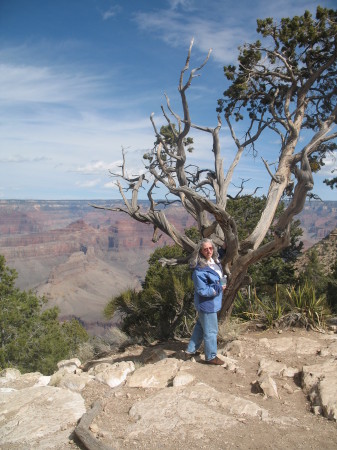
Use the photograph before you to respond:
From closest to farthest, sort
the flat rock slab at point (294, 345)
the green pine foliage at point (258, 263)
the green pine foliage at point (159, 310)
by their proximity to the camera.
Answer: the flat rock slab at point (294, 345) → the green pine foliage at point (159, 310) → the green pine foliage at point (258, 263)

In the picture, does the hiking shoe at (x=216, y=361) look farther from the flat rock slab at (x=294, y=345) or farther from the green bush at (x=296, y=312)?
the green bush at (x=296, y=312)

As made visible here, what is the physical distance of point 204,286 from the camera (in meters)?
5.84

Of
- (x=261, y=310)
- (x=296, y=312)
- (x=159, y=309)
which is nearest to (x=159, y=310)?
(x=159, y=309)

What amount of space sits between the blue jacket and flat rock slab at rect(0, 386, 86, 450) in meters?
2.11

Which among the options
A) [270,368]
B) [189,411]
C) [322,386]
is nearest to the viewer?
[189,411]

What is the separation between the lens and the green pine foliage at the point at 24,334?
15.2 m

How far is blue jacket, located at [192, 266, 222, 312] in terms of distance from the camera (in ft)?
19.1

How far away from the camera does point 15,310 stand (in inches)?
634

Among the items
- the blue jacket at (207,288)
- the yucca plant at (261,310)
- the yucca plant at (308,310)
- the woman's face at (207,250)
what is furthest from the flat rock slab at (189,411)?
the yucca plant at (308,310)

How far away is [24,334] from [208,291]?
40.9 feet

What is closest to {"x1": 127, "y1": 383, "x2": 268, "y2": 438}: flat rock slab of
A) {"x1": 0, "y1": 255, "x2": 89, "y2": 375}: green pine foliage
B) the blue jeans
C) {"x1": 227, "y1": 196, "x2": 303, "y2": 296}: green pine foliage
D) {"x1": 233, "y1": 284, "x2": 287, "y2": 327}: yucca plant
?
the blue jeans

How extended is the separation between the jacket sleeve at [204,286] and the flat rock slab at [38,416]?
216 cm

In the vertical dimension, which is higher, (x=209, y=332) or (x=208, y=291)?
(x=208, y=291)

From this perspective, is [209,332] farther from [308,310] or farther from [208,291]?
[308,310]
